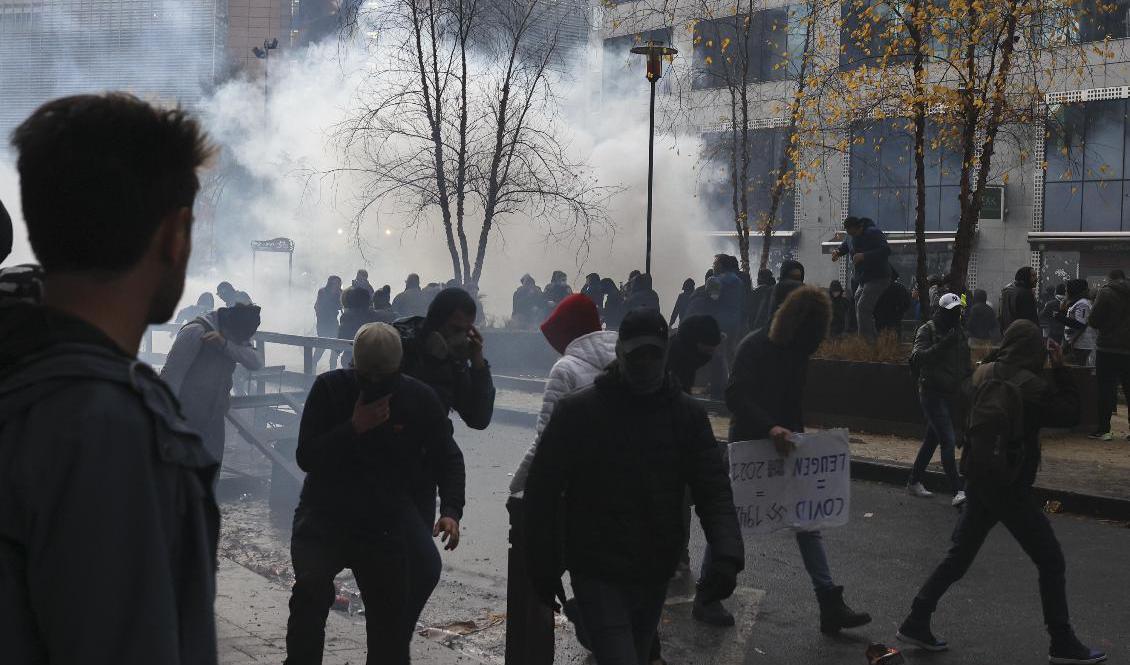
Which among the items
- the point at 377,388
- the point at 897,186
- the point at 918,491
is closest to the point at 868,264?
the point at 918,491

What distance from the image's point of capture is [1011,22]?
12766 millimetres

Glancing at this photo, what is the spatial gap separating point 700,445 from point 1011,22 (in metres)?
10.7

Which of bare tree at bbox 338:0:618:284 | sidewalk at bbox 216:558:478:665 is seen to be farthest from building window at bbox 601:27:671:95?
sidewalk at bbox 216:558:478:665

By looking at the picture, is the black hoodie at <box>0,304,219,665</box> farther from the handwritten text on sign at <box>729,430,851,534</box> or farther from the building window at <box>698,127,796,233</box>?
the building window at <box>698,127,796,233</box>

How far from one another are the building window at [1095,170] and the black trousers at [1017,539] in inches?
1024

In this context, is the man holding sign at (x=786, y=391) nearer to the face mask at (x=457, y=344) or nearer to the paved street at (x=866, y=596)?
the paved street at (x=866, y=596)

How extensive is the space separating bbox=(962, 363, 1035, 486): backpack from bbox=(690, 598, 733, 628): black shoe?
1.33 metres

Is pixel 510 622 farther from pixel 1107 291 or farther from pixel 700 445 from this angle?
pixel 1107 291

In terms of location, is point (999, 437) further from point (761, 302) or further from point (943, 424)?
point (761, 302)

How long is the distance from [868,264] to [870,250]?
0.17 meters

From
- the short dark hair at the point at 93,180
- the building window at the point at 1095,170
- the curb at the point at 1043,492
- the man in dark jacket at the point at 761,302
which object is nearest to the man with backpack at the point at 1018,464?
the curb at the point at 1043,492


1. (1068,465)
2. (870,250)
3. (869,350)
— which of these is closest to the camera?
(1068,465)

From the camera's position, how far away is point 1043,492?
897cm

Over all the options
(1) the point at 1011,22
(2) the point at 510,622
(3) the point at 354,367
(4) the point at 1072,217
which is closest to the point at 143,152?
(3) the point at 354,367
